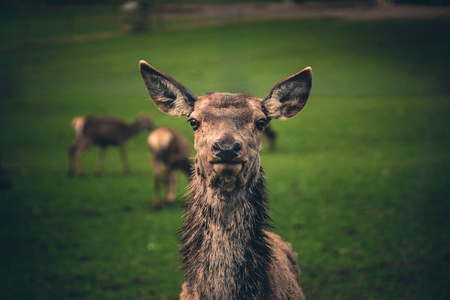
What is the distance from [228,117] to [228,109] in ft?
0.39

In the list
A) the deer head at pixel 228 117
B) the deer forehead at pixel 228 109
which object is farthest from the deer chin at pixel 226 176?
the deer forehead at pixel 228 109

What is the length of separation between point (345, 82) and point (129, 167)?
14.0m

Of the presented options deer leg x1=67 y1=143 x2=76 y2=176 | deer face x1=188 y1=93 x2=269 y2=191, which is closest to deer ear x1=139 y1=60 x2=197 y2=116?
deer face x1=188 y1=93 x2=269 y2=191

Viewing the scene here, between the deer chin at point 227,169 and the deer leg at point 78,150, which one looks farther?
the deer leg at point 78,150

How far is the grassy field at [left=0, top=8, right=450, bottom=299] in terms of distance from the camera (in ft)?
23.1

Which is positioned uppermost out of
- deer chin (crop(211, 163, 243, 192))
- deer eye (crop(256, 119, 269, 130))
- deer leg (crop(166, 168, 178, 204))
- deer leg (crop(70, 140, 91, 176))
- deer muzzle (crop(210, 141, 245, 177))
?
deer eye (crop(256, 119, 269, 130))

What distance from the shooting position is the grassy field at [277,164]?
23.1 ft

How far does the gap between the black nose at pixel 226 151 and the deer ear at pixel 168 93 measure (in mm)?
858

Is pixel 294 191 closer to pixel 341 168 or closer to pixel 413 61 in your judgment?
pixel 341 168

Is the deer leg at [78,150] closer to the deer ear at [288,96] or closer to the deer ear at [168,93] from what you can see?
the deer ear at [168,93]

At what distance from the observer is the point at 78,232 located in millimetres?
8875

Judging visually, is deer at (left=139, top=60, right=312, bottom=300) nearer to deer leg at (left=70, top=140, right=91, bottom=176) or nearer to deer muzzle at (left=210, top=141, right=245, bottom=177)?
deer muzzle at (left=210, top=141, right=245, bottom=177)

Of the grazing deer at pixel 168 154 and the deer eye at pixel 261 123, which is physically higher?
the deer eye at pixel 261 123

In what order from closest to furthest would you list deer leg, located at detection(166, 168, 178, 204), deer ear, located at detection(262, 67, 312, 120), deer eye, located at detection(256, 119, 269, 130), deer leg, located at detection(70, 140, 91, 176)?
deer eye, located at detection(256, 119, 269, 130), deer ear, located at detection(262, 67, 312, 120), deer leg, located at detection(166, 168, 178, 204), deer leg, located at detection(70, 140, 91, 176)
